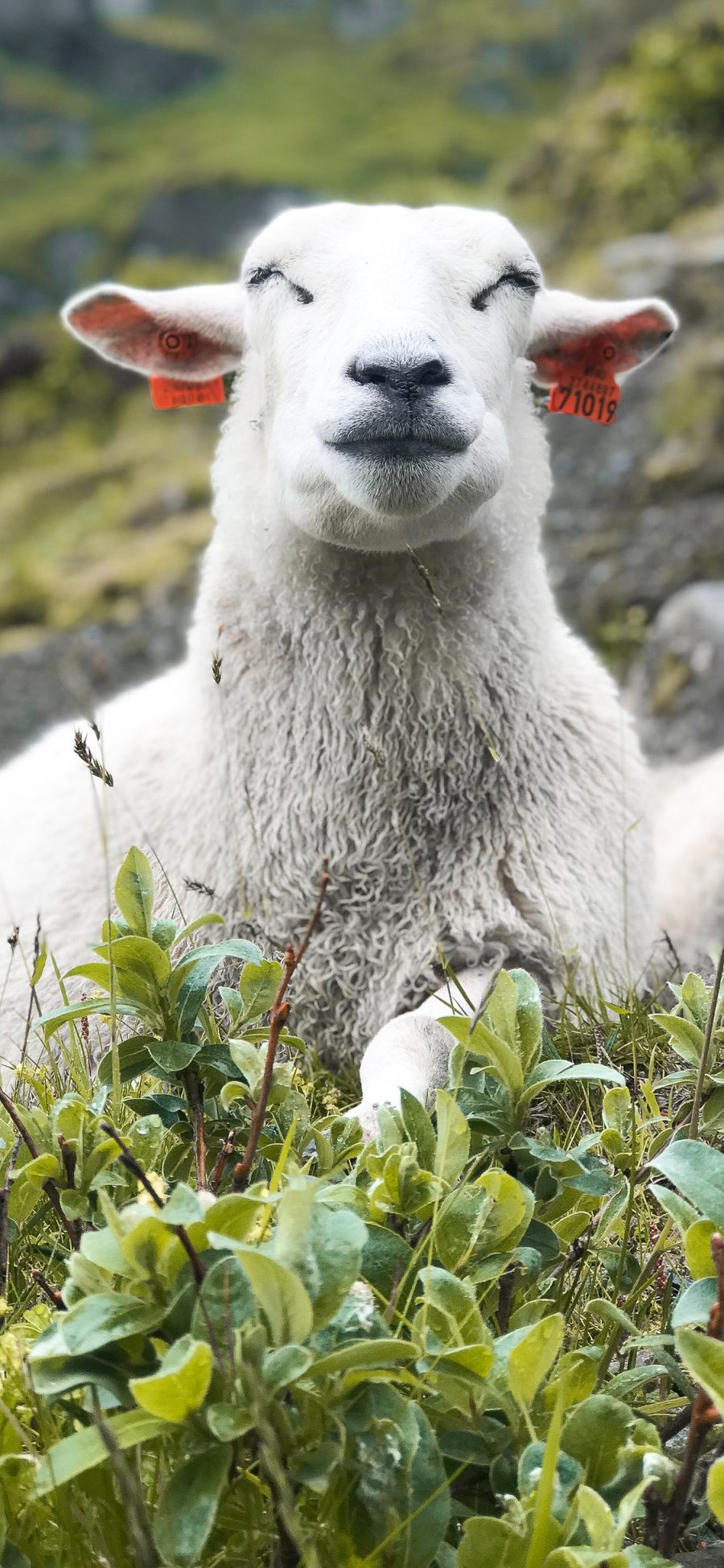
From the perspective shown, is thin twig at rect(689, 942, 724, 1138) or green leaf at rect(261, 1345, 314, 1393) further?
thin twig at rect(689, 942, 724, 1138)

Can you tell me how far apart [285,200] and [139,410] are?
10442mm

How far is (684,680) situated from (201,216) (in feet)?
63.6

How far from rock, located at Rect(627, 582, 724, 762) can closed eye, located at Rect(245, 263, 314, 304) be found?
3.27 metres

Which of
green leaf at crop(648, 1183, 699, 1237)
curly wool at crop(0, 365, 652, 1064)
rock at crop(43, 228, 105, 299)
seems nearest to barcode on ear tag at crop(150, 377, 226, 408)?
curly wool at crop(0, 365, 652, 1064)

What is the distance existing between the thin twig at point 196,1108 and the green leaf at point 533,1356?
43 centimetres

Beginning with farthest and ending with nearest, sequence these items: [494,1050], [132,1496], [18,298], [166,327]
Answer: [18,298]
[166,327]
[494,1050]
[132,1496]

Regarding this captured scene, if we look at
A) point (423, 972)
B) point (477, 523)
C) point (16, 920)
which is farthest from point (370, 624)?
point (16, 920)

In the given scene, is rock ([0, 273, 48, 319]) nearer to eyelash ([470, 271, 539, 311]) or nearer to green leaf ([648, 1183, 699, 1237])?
eyelash ([470, 271, 539, 311])

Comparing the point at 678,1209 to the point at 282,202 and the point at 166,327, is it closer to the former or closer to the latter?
the point at 166,327

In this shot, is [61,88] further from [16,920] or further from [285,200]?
[16,920]

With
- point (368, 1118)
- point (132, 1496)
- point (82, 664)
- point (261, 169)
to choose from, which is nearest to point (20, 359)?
point (82, 664)

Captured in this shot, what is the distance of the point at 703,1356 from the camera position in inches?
42.6

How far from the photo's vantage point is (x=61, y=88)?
3081cm

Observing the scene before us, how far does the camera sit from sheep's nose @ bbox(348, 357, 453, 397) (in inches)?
85.7
